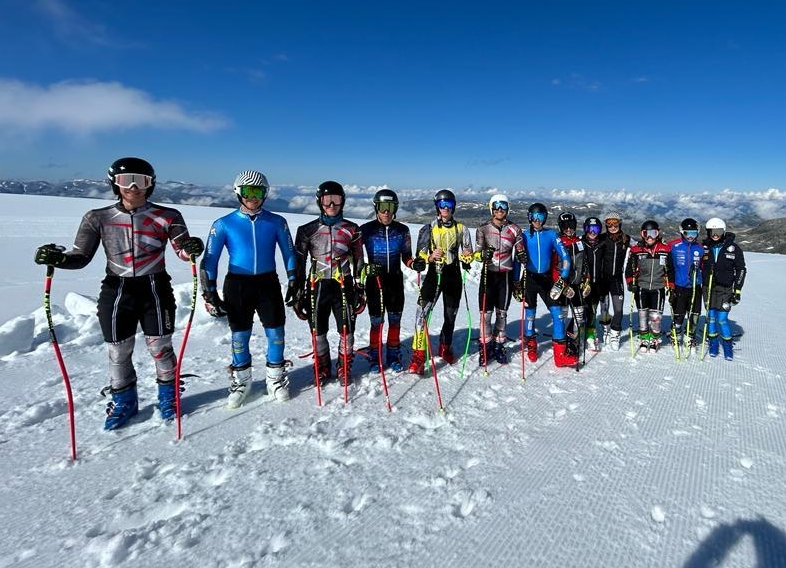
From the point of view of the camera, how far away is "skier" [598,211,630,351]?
8.38m

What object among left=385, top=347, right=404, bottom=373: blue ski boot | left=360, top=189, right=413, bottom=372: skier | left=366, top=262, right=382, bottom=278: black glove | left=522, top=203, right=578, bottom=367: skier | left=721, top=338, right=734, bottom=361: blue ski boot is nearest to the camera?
left=366, top=262, right=382, bottom=278: black glove

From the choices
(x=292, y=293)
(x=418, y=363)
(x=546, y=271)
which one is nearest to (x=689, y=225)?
(x=546, y=271)

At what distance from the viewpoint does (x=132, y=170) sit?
14.5ft

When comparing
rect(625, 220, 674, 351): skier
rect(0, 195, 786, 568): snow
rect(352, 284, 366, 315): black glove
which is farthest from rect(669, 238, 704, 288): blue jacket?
Answer: rect(352, 284, 366, 315): black glove

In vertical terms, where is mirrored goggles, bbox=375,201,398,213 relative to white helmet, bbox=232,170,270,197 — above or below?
below

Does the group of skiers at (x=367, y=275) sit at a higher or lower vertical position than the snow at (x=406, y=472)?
higher

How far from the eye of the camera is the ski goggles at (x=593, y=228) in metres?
8.26

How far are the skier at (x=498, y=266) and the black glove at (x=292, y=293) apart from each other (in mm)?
3157

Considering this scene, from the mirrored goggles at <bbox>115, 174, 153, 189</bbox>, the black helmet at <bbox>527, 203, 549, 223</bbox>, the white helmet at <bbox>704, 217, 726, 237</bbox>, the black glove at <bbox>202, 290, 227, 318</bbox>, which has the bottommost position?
the black glove at <bbox>202, 290, 227, 318</bbox>

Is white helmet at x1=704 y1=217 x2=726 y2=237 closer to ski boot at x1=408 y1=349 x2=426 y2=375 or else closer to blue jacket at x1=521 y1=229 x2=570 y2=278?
blue jacket at x1=521 y1=229 x2=570 y2=278

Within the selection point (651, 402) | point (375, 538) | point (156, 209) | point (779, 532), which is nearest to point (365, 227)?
point (156, 209)

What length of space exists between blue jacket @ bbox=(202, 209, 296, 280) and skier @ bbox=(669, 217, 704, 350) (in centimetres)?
786

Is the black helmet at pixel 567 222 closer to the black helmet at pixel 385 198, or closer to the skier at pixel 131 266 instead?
the black helmet at pixel 385 198

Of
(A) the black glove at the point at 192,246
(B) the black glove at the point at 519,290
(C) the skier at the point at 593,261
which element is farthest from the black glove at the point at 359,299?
(C) the skier at the point at 593,261
